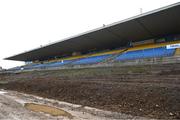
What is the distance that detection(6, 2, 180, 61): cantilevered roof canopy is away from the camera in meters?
21.0

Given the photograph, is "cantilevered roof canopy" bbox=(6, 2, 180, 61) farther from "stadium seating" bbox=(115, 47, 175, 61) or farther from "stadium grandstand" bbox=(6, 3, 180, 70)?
"stadium seating" bbox=(115, 47, 175, 61)

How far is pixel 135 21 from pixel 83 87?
14241 millimetres

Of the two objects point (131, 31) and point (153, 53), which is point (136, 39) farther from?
point (153, 53)

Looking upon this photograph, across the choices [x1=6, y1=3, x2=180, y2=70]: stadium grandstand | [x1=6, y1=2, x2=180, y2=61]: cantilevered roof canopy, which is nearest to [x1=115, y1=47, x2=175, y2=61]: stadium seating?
[x1=6, y1=3, x2=180, y2=70]: stadium grandstand

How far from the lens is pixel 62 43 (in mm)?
35938

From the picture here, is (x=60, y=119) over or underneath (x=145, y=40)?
underneath

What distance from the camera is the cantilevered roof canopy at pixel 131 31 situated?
69.0ft

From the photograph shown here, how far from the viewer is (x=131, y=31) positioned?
26656 millimetres

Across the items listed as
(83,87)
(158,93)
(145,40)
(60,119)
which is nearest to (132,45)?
(145,40)

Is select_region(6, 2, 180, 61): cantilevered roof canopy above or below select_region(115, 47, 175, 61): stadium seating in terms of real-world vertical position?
above

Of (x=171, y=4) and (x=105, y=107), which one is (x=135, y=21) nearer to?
(x=171, y=4)

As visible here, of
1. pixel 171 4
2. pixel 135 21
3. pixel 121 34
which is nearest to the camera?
pixel 171 4

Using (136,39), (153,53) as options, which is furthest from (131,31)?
(153,53)

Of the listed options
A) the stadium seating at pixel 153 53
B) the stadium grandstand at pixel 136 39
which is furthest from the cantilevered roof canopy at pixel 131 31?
the stadium seating at pixel 153 53
